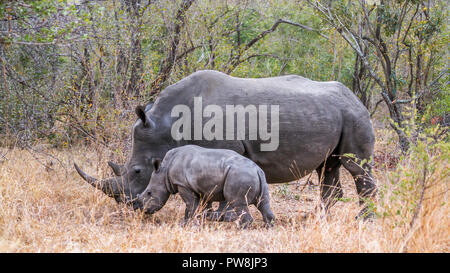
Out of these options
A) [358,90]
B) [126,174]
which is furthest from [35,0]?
[358,90]

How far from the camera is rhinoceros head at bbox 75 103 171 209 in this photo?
6.10 meters

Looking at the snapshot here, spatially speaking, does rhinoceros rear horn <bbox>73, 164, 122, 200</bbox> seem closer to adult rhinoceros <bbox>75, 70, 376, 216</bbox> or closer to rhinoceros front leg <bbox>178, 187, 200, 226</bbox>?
adult rhinoceros <bbox>75, 70, 376, 216</bbox>

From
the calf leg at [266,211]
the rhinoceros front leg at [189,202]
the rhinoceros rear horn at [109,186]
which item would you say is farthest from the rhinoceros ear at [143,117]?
the calf leg at [266,211]

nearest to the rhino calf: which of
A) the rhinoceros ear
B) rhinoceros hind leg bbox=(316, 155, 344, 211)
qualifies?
the rhinoceros ear

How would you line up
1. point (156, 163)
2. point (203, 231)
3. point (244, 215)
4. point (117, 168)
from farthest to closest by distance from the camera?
point (117, 168)
point (156, 163)
point (244, 215)
point (203, 231)

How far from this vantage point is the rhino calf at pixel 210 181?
17.8 ft

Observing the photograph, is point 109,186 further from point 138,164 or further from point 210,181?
point 210,181

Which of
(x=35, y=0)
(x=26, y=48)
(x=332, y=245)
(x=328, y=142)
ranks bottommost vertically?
(x=332, y=245)

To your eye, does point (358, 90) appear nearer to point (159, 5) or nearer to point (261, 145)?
point (159, 5)

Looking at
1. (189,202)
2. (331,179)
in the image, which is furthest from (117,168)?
(331,179)

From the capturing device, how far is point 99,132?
7.83 metres

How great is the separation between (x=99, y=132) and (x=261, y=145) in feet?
9.08

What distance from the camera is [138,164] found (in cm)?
616

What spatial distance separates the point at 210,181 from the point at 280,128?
1271mm
